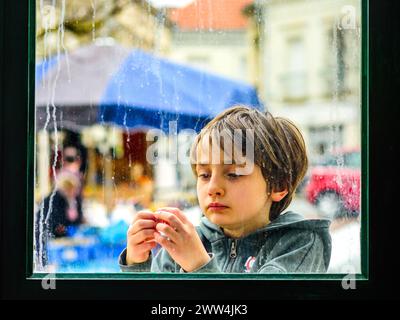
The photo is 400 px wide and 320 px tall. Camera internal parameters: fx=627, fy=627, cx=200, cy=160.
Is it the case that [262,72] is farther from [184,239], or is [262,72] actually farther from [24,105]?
[24,105]

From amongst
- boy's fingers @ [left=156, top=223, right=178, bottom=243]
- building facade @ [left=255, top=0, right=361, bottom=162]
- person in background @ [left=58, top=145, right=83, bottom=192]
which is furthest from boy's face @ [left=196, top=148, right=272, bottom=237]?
person in background @ [left=58, top=145, right=83, bottom=192]

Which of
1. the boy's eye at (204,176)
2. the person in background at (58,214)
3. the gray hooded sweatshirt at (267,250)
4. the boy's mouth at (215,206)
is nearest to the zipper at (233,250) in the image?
the gray hooded sweatshirt at (267,250)

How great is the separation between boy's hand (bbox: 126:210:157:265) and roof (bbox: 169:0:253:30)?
2.07 ft

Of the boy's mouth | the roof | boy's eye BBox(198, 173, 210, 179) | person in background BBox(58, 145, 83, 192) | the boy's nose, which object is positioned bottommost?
the boy's mouth

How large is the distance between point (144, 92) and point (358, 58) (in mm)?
689

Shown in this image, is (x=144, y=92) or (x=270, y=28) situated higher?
(x=270, y=28)

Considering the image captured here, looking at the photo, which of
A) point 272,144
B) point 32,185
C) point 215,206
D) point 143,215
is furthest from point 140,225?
point 272,144

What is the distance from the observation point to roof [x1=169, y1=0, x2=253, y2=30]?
202cm

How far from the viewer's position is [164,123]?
204 cm

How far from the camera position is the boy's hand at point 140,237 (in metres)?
2.02

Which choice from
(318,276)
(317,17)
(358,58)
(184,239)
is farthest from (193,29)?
(318,276)

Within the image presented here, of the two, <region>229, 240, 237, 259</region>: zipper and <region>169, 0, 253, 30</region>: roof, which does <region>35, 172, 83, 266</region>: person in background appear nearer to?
<region>229, 240, 237, 259</region>: zipper

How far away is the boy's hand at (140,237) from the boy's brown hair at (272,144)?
8.7 inches

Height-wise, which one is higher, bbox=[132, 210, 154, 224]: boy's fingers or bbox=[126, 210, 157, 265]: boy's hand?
bbox=[132, 210, 154, 224]: boy's fingers
